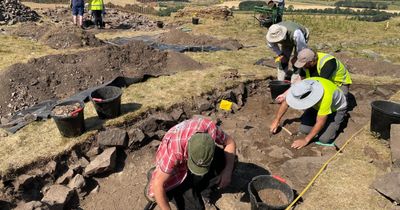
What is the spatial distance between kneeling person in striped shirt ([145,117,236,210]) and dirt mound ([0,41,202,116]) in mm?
4163

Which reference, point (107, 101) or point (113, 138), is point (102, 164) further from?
point (107, 101)

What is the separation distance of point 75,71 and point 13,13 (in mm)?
11263

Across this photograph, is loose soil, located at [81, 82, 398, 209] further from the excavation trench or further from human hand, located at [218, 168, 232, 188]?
human hand, located at [218, 168, 232, 188]

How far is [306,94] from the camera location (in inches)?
199

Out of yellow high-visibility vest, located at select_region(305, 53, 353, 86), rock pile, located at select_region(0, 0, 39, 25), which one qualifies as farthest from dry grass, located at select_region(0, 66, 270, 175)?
rock pile, located at select_region(0, 0, 39, 25)

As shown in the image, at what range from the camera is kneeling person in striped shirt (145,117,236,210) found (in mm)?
3021

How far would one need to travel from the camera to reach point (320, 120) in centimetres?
511

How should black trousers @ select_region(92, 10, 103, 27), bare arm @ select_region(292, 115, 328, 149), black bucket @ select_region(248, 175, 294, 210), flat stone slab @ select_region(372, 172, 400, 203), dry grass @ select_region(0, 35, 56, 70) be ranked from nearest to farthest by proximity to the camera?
flat stone slab @ select_region(372, 172, 400, 203) → black bucket @ select_region(248, 175, 294, 210) → bare arm @ select_region(292, 115, 328, 149) → dry grass @ select_region(0, 35, 56, 70) → black trousers @ select_region(92, 10, 103, 27)

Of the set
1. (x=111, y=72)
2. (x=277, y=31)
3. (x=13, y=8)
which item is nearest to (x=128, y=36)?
(x=111, y=72)

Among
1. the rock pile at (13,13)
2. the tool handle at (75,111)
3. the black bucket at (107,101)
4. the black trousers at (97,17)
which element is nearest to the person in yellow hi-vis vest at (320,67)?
the black bucket at (107,101)

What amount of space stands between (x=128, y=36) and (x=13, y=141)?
8.97m

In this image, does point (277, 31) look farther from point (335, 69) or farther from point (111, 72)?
point (111, 72)

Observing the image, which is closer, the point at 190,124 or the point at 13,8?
the point at 190,124

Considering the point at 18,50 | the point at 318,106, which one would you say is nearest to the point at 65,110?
the point at 318,106
